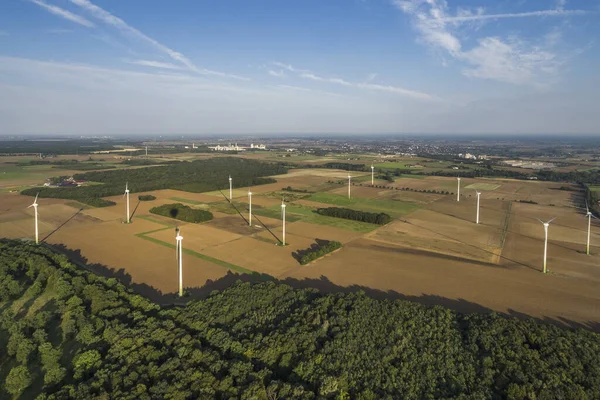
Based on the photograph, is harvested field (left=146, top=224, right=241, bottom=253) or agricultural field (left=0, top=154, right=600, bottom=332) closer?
agricultural field (left=0, top=154, right=600, bottom=332)

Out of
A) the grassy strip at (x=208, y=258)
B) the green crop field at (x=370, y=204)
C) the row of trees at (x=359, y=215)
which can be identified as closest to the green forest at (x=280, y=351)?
the grassy strip at (x=208, y=258)

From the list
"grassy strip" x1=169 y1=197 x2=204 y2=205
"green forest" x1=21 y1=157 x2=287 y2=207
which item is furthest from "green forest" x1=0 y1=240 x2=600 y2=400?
"green forest" x1=21 y1=157 x2=287 y2=207

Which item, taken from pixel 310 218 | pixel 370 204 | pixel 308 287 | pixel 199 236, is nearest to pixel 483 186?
pixel 370 204

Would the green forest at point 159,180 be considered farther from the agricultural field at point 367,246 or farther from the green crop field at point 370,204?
the green crop field at point 370,204

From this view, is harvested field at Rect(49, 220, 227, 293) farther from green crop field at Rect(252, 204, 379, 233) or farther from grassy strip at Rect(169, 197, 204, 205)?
grassy strip at Rect(169, 197, 204, 205)

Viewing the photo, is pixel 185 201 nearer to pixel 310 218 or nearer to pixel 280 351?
pixel 310 218

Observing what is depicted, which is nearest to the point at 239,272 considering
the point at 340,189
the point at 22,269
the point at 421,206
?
the point at 22,269
